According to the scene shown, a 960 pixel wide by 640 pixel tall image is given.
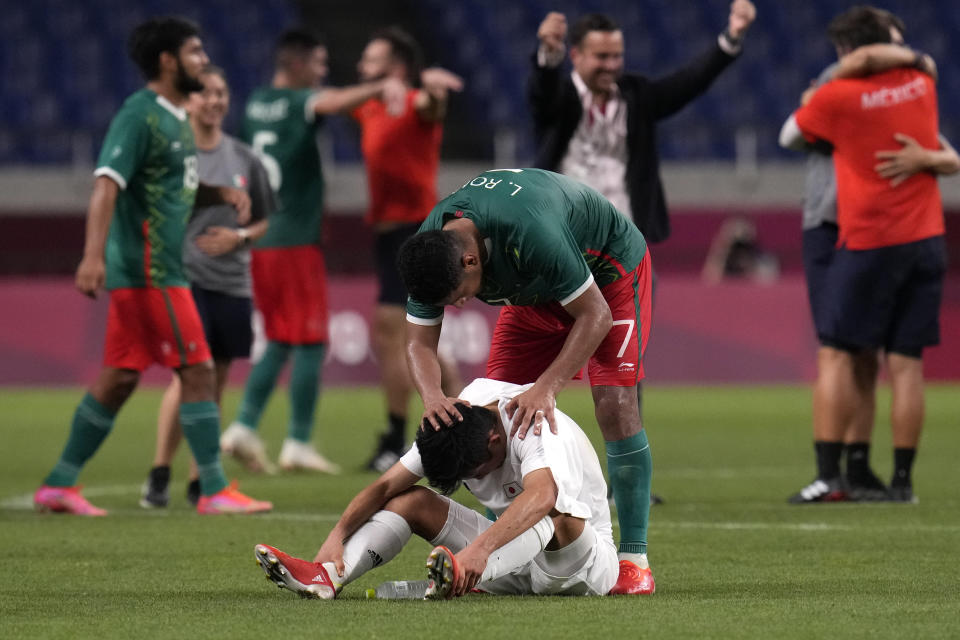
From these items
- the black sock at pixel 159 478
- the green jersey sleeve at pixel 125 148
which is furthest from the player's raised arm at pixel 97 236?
the black sock at pixel 159 478

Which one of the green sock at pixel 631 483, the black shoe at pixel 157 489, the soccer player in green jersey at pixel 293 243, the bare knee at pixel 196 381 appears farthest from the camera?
the soccer player in green jersey at pixel 293 243

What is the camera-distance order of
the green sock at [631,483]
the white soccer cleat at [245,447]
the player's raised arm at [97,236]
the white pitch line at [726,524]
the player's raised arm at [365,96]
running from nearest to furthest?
→ the green sock at [631,483] < the white pitch line at [726,524] < the player's raised arm at [97,236] < the player's raised arm at [365,96] < the white soccer cleat at [245,447]

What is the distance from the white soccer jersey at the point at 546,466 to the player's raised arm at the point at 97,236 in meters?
2.26

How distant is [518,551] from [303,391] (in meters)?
5.09

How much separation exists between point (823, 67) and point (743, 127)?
2.85m

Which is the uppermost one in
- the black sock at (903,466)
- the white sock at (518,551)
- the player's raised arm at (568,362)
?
the player's raised arm at (568,362)

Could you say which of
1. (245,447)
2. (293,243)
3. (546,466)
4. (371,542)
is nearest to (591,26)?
(293,243)

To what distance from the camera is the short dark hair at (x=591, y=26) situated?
24.2ft

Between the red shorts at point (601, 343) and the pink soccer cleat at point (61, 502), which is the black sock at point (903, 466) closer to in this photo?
the red shorts at point (601, 343)

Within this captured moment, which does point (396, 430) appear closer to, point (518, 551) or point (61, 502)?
point (61, 502)

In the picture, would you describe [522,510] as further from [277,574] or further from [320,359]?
[320,359]

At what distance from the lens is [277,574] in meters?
4.40

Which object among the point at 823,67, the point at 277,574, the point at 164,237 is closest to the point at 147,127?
the point at 164,237

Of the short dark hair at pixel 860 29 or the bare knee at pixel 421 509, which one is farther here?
the short dark hair at pixel 860 29
